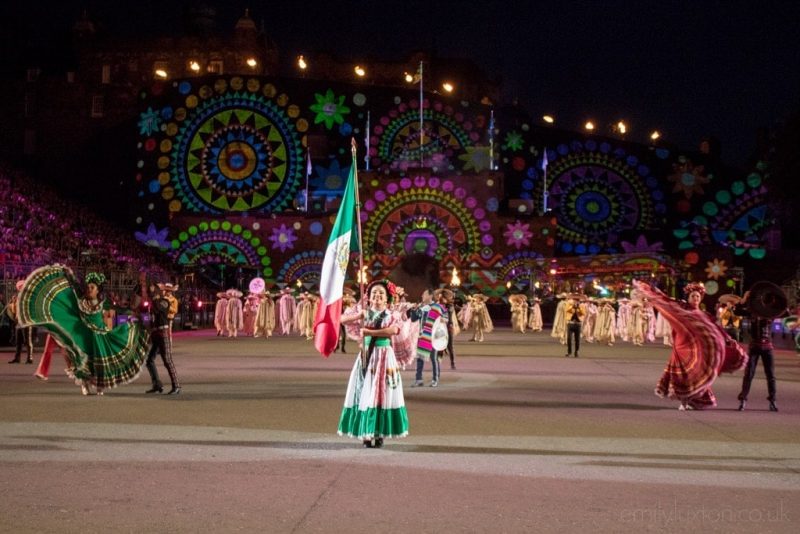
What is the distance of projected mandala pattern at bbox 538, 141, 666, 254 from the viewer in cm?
6256

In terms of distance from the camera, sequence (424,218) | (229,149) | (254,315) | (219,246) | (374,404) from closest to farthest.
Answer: (374,404)
(254,315)
(424,218)
(219,246)
(229,149)

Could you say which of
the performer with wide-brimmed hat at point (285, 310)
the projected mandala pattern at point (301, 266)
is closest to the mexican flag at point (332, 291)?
the performer with wide-brimmed hat at point (285, 310)

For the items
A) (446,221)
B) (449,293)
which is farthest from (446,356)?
(446,221)

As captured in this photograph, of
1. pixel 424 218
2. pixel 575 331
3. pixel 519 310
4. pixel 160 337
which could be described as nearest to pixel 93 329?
pixel 160 337

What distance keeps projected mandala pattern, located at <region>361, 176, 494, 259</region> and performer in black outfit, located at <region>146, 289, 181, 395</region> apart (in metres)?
43.7

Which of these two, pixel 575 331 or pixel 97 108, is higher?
pixel 97 108

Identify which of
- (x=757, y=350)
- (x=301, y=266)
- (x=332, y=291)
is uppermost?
(x=301, y=266)

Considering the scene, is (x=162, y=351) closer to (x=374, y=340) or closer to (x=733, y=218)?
(x=374, y=340)

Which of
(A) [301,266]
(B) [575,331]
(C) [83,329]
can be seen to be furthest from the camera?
(A) [301,266]

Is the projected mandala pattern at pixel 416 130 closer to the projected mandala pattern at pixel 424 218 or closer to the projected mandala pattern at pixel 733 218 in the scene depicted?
the projected mandala pattern at pixel 424 218

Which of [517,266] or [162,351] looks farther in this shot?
[517,266]

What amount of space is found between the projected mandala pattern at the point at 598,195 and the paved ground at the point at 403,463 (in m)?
47.1

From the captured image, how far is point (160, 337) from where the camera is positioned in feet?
48.2

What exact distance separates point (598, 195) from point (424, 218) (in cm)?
1188
